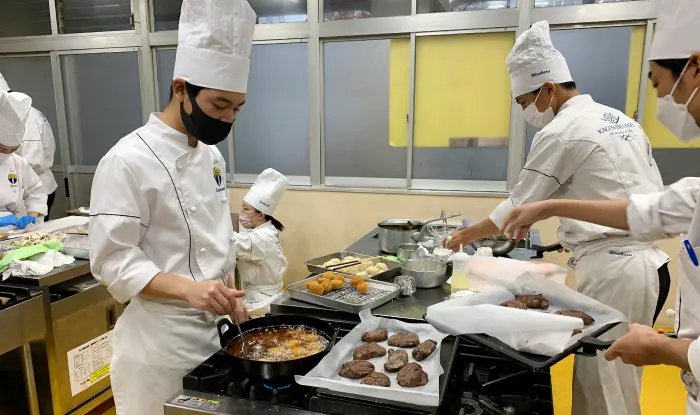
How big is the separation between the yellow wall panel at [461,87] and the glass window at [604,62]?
0.43m

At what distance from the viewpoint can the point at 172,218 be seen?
124cm

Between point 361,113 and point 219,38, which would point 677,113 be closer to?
point 219,38

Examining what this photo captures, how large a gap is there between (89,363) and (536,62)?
2.51m

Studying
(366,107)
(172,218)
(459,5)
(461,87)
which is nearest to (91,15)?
(366,107)

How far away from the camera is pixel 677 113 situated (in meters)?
1.03

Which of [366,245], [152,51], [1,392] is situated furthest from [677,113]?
[152,51]

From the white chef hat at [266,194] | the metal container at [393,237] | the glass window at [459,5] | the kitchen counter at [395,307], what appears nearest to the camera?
the kitchen counter at [395,307]

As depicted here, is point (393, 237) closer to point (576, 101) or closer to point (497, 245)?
point (497, 245)

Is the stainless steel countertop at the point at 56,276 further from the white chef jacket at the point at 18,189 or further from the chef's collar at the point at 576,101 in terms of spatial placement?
the chef's collar at the point at 576,101

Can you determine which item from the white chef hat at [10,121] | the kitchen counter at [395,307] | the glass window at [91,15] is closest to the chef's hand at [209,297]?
the kitchen counter at [395,307]

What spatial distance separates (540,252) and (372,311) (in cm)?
100

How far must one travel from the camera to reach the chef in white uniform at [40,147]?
3.95 metres

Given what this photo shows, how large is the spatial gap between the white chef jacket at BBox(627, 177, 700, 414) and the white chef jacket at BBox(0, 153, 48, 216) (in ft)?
10.6

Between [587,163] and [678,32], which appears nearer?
[678,32]
